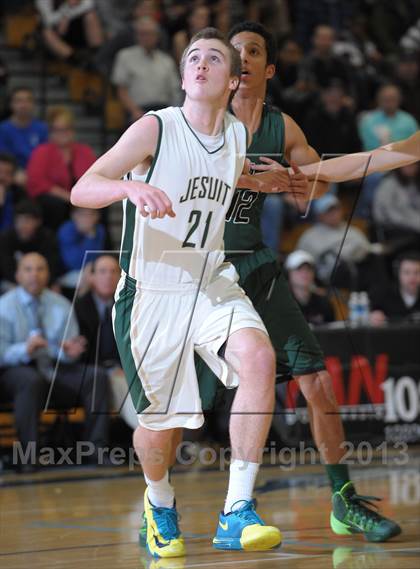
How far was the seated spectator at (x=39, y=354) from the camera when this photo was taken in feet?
29.6

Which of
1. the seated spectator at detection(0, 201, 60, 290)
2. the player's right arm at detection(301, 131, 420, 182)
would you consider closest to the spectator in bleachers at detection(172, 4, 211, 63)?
the seated spectator at detection(0, 201, 60, 290)

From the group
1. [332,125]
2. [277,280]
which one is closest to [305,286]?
[332,125]

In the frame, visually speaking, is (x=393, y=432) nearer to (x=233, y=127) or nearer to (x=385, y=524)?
(x=385, y=524)

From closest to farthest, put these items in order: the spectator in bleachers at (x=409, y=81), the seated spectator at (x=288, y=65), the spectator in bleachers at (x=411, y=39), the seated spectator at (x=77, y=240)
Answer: the seated spectator at (x=77, y=240) → the seated spectator at (x=288, y=65) → the spectator in bleachers at (x=409, y=81) → the spectator in bleachers at (x=411, y=39)

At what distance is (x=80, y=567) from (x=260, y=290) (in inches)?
64.4

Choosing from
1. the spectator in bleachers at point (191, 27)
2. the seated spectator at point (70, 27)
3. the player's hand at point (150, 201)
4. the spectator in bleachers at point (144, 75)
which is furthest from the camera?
the spectator in bleachers at point (191, 27)

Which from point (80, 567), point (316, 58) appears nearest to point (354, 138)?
point (316, 58)

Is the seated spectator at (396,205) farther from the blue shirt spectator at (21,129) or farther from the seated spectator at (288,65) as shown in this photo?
the blue shirt spectator at (21,129)

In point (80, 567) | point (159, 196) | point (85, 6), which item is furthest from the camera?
point (85, 6)

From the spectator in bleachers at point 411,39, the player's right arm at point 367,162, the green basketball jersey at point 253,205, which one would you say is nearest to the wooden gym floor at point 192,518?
the green basketball jersey at point 253,205

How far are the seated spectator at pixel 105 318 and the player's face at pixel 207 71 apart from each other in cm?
468

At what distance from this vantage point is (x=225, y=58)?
4844mm

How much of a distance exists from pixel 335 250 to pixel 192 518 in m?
5.86

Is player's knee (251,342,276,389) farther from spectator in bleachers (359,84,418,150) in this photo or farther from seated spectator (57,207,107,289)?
spectator in bleachers (359,84,418,150)
